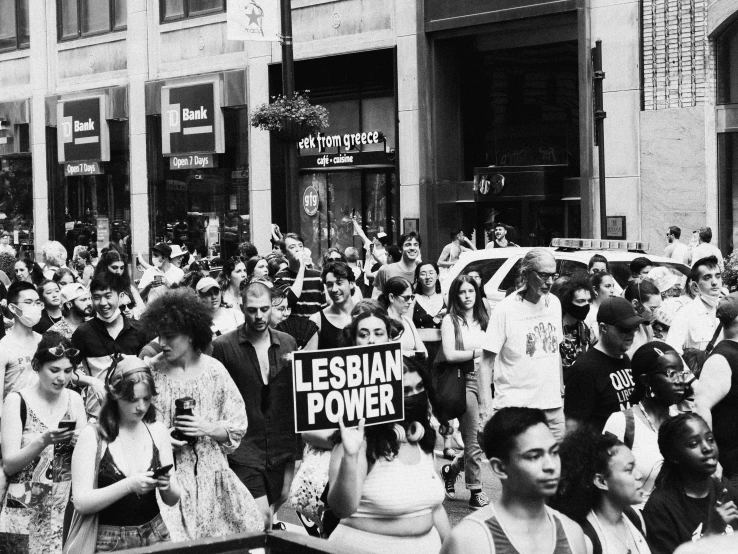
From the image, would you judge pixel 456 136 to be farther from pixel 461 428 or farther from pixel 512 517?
pixel 512 517

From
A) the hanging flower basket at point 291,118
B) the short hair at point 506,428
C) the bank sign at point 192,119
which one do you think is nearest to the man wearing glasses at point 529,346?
the short hair at point 506,428

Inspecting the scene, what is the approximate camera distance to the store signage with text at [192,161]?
28.6m

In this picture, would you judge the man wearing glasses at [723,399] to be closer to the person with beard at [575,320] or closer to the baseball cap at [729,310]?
the baseball cap at [729,310]

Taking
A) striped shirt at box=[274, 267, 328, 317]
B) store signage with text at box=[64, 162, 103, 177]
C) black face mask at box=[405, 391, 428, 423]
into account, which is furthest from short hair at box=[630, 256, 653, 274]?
store signage with text at box=[64, 162, 103, 177]

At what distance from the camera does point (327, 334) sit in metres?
9.19

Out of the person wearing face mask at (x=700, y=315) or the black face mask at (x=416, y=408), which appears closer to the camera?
the black face mask at (x=416, y=408)

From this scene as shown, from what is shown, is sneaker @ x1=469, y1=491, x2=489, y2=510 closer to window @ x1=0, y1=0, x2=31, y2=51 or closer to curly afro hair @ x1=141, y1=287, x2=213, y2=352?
curly afro hair @ x1=141, y1=287, x2=213, y2=352

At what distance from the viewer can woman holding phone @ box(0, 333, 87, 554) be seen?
6578 millimetres

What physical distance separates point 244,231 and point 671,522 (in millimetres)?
23751

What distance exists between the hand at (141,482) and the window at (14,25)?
32.6 meters

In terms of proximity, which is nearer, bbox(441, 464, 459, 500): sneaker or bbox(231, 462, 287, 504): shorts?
bbox(231, 462, 287, 504): shorts

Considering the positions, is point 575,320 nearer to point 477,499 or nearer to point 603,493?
point 477,499

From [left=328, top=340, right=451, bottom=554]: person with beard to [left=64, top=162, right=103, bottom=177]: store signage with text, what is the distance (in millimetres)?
28405

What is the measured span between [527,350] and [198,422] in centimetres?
327
